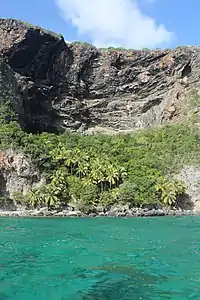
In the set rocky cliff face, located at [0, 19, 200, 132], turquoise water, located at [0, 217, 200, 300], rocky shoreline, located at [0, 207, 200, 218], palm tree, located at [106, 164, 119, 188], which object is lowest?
turquoise water, located at [0, 217, 200, 300]

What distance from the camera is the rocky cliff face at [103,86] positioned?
9869 centimetres

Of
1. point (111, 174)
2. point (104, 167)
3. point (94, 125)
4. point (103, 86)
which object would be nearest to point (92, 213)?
point (111, 174)

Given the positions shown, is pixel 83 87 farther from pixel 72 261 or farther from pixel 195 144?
pixel 72 261

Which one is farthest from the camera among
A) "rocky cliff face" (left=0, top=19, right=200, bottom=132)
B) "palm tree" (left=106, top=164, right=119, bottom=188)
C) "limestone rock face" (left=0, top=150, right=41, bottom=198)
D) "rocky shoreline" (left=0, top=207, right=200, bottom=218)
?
"rocky cliff face" (left=0, top=19, right=200, bottom=132)

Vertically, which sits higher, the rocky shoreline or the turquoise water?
the rocky shoreline

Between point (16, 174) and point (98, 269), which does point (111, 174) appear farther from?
point (98, 269)

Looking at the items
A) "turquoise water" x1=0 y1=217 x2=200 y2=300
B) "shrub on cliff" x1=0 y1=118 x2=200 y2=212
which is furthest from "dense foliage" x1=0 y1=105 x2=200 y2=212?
"turquoise water" x1=0 y1=217 x2=200 y2=300

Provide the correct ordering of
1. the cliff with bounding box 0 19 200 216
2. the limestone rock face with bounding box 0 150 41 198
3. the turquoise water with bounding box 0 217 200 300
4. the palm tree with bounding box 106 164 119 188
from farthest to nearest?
the palm tree with bounding box 106 164 119 188, the limestone rock face with bounding box 0 150 41 198, the cliff with bounding box 0 19 200 216, the turquoise water with bounding box 0 217 200 300

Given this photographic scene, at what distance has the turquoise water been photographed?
14.6 meters

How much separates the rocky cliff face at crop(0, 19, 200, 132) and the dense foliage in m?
13.1

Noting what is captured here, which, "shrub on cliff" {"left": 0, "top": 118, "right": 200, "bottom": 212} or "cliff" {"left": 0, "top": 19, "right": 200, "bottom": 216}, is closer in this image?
"shrub on cliff" {"left": 0, "top": 118, "right": 200, "bottom": 212}

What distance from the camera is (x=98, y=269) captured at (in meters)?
18.5

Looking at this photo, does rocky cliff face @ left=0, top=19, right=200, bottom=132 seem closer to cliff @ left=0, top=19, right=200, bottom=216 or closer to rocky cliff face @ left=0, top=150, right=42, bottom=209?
cliff @ left=0, top=19, right=200, bottom=216

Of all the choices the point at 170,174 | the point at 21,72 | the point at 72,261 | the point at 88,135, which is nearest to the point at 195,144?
the point at 170,174
